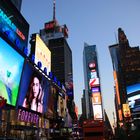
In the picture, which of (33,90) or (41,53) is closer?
(33,90)

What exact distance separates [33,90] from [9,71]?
13.2m

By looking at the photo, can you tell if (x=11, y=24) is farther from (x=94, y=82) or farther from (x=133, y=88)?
(x=94, y=82)

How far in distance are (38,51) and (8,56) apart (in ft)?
81.4

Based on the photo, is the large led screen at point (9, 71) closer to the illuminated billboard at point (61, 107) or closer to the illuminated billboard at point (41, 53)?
the illuminated billboard at point (41, 53)

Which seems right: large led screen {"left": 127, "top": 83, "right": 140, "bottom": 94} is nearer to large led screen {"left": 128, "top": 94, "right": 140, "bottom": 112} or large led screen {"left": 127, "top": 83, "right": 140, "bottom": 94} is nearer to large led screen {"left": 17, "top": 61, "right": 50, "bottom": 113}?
large led screen {"left": 128, "top": 94, "right": 140, "bottom": 112}

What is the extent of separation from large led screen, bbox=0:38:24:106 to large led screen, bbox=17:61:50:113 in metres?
2.80

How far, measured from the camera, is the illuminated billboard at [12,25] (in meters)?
51.0

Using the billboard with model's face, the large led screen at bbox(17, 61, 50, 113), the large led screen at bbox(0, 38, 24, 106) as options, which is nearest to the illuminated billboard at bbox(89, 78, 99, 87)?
the billboard with model's face

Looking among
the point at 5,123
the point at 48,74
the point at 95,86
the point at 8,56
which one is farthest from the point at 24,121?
the point at 95,86

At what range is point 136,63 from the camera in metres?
150

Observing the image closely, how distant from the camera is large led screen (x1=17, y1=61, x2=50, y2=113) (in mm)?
52844

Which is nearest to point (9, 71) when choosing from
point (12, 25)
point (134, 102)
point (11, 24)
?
point (11, 24)

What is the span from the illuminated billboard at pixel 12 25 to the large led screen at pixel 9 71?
270 cm

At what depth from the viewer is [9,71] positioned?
4625 cm
